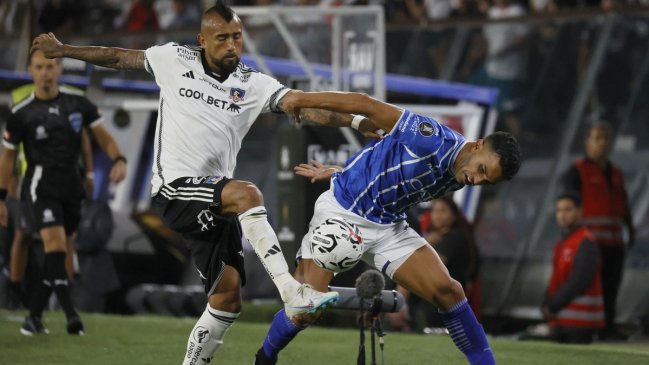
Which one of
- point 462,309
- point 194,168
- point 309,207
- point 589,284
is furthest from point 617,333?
point 194,168

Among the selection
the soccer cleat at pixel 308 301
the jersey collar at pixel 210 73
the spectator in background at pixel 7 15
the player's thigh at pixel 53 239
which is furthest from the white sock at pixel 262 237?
the spectator in background at pixel 7 15

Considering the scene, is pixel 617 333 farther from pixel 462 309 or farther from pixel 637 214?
pixel 462 309

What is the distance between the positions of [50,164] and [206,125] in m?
3.80

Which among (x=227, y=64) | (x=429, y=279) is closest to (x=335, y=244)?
(x=429, y=279)

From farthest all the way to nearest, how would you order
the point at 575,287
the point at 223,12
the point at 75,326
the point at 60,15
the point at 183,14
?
the point at 60,15
the point at 183,14
the point at 575,287
the point at 75,326
the point at 223,12

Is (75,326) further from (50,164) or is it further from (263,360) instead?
(263,360)

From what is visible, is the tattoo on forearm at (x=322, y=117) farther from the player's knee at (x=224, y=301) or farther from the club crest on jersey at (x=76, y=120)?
the club crest on jersey at (x=76, y=120)

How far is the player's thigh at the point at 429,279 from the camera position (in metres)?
8.54

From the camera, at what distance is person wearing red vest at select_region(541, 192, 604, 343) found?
43.0ft

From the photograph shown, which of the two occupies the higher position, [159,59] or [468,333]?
[159,59]

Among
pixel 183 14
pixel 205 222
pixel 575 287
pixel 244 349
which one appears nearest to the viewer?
pixel 205 222

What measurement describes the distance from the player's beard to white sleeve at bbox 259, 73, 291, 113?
260mm

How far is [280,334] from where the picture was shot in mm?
8883

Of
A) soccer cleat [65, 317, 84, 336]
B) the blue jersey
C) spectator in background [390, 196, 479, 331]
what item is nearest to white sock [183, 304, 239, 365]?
the blue jersey
